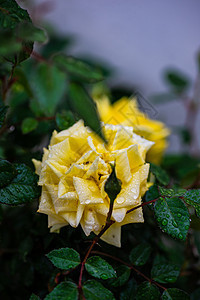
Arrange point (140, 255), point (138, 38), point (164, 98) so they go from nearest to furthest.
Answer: point (140, 255) < point (164, 98) < point (138, 38)

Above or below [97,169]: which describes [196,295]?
below

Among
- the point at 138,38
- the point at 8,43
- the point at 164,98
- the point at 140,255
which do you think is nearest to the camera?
the point at 8,43

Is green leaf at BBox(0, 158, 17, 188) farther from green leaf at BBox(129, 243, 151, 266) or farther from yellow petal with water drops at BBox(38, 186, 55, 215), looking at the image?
green leaf at BBox(129, 243, 151, 266)

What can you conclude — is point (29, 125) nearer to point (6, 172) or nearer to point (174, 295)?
point (6, 172)

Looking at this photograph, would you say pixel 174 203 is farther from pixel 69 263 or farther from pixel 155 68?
pixel 155 68

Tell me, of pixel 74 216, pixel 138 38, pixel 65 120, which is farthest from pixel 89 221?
pixel 138 38

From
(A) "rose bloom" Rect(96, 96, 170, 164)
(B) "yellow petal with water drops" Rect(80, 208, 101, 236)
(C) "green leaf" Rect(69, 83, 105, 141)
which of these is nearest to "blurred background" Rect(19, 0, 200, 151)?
(A) "rose bloom" Rect(96, 96, 170, 164)

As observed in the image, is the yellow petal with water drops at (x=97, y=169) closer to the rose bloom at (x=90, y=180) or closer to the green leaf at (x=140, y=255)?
the rose bloom at (x=90, y=180)
